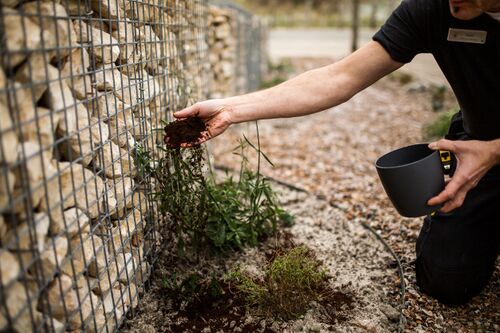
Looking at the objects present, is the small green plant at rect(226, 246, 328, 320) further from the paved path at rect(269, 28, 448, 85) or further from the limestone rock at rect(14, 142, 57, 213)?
the paved path at rect(269, 28, 448, 85)

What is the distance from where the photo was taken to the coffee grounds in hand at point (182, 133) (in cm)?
198

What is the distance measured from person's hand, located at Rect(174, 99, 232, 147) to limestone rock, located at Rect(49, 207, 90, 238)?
701 millimetres

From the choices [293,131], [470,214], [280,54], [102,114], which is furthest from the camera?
[280,54]

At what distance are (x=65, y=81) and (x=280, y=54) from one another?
1422cm

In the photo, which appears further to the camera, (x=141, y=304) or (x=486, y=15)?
(x=141, y=304)

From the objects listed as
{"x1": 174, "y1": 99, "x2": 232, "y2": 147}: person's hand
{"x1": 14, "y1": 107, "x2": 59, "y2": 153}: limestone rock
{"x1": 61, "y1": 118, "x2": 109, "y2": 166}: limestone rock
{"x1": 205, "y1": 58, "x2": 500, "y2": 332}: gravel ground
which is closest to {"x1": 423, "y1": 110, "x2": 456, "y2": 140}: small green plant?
{"x1": 205, "y1": 58, "x2": 500, "y2": 332}: gravel ground

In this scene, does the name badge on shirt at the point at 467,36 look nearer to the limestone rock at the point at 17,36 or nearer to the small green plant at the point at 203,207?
the small green plant at the point at 203,207

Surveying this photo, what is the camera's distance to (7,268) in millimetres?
1188

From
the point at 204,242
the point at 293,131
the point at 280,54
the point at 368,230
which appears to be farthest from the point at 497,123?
the point at 280,54

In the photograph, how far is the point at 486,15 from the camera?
6.28 ft

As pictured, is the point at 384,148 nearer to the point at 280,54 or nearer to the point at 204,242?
the point at 204,242

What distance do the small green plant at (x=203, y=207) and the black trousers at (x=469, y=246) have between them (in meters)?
0.87

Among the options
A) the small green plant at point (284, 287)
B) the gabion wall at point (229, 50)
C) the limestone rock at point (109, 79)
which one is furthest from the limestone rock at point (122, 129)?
the gabion wall at point (229, 50)

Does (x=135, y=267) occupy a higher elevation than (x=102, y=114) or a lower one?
lower
